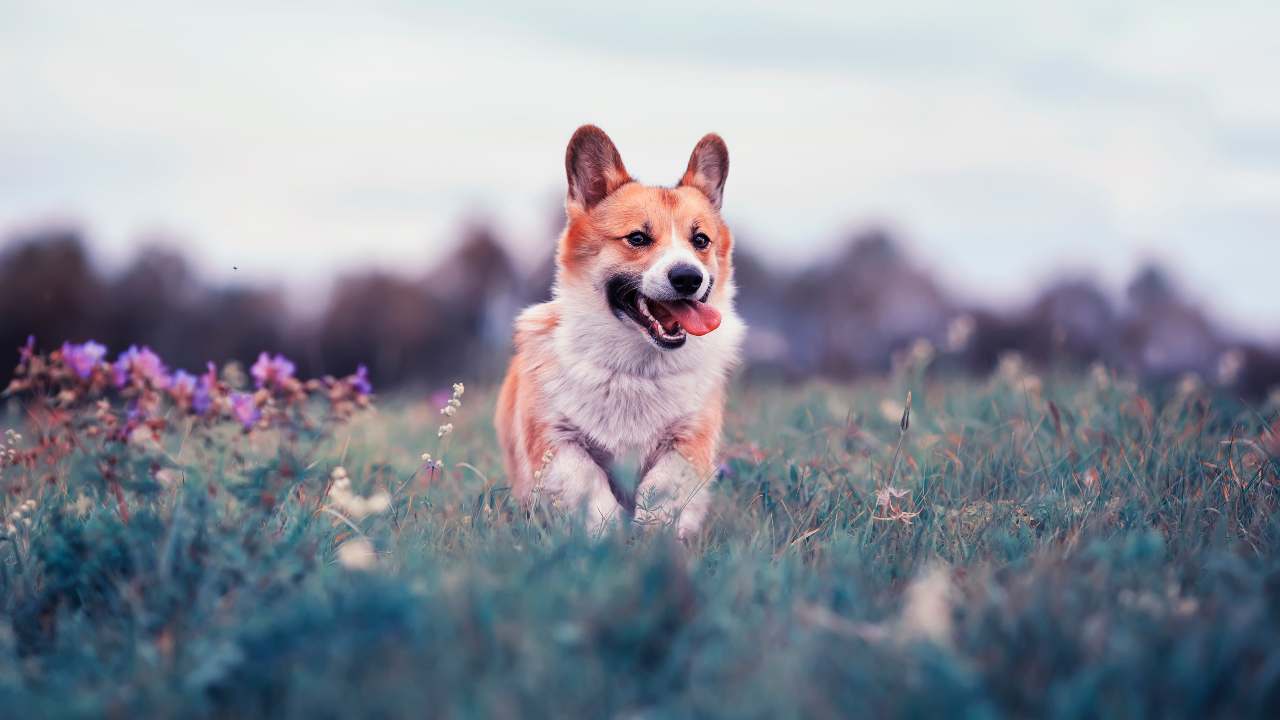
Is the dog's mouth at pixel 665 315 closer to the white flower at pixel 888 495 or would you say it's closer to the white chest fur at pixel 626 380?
the white chest fur at pixel 626 380

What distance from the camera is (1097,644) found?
6.23 feet

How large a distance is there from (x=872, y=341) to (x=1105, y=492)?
11951 millimetres

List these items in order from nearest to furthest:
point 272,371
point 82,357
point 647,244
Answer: point 82,357, point 272,371, point 647,244

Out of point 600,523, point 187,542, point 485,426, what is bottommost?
point 485,426

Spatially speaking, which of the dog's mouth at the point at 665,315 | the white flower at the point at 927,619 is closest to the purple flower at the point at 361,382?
the dog's mouth at the point at 665,315

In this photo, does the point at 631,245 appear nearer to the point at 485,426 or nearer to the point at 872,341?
the point at 485,426

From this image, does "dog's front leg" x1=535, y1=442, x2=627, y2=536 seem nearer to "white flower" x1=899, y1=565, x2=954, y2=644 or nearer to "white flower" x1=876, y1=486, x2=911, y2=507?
"white flower" x1=876, y1=486, x2=911, y2=507

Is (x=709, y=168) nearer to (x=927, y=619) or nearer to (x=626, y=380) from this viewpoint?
(x=626, y=380)

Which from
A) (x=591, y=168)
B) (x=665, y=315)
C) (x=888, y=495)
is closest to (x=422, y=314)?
(x=591, y=168)

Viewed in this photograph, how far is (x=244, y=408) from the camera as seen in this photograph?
3406 millimetres

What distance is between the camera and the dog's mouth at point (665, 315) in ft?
12.6

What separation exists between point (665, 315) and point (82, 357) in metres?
2.21

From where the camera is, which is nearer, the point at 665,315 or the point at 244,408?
the point at 244,408

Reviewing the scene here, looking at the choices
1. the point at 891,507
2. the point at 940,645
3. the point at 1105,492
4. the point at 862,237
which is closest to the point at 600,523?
the point at 891,507
